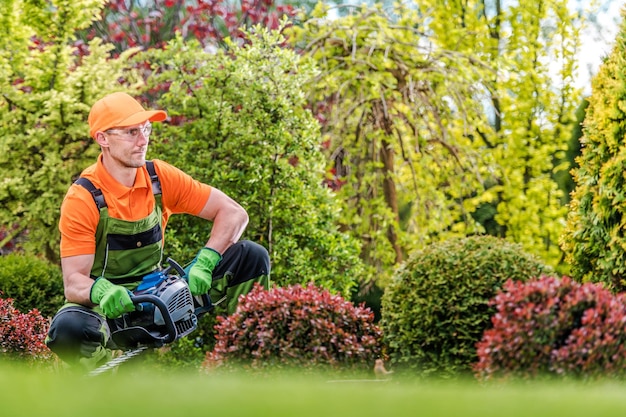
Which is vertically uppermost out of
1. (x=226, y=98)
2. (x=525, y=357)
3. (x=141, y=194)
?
(x=226, y=98)

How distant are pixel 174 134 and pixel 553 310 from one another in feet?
11.7

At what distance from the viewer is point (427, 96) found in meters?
8.74

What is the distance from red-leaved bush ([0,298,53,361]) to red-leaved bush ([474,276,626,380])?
292 centimetres

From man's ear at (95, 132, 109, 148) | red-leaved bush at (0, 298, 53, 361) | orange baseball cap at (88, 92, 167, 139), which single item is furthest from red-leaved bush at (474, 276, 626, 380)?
red-leaved bush at (0, 298, 53, 361)

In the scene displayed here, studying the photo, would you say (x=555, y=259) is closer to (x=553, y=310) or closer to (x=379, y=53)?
(x=379, y=53)

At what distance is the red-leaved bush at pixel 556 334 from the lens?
154 inches

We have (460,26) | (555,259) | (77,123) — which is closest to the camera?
(77,123)

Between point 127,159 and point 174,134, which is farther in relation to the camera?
point 174,134

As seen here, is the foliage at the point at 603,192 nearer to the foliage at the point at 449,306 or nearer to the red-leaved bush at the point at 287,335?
the foliage at the point at 449,306

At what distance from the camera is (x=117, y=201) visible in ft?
15.4

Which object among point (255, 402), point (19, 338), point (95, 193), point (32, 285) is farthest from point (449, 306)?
point (32, 285)

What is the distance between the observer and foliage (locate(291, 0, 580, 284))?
8.36 m

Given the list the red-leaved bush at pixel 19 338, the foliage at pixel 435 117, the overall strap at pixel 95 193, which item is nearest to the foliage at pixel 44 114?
the red-leaved bush at pixel 19 338

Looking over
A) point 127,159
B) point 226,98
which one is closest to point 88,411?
point 127,159
